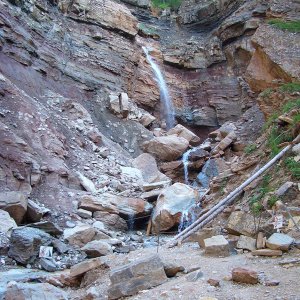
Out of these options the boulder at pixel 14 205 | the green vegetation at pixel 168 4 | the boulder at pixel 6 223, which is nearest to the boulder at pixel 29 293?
the boulder at pixel 6 223

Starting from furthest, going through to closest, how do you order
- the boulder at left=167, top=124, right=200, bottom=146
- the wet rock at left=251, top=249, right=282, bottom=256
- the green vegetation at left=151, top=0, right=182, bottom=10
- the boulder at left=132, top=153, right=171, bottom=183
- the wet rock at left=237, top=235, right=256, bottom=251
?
1. the green vegetation at left=151, top=0, right=182, bottom=10
2. the boulder at left=167, top=124, right=200, bottom=146
3. the boulder at left=132, top=153, right=171, bottom=183
4. the wet rock at left=237, top=235, right=256, bottom=251
5. the wet rock at left=251, top=249, right=282, bottom=256

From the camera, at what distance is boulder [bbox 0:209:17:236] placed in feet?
32.2

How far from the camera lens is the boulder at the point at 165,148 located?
1906 cm

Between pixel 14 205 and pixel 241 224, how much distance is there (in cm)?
652

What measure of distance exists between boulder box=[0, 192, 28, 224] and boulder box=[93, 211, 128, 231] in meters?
2.59

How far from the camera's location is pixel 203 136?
25109mm

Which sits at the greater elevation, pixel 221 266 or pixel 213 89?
pixel 213 89

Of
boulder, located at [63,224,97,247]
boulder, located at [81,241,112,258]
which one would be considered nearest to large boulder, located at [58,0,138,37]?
boulder, located at [63,224,97,247]

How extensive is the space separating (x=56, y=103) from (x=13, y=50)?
329 cm

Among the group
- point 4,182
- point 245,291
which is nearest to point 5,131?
point 4,182

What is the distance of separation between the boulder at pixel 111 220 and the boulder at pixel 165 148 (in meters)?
6.70

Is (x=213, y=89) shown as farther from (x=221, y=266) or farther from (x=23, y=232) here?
(x=221, y=266)

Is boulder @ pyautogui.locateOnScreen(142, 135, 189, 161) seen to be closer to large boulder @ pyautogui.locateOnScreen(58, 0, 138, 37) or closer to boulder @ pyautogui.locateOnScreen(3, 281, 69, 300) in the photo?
large boulder @ pyautogui.locateOnScreen(58, 0, 138, 37)

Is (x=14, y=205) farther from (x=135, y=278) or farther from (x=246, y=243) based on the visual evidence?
(x=246, y=243)
